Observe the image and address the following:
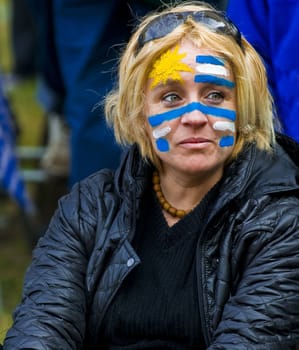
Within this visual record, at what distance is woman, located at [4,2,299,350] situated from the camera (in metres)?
2.79

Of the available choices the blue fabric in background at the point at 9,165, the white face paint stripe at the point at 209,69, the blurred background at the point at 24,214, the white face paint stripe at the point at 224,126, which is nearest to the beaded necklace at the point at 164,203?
the white face paint stripe at the point at 224,126

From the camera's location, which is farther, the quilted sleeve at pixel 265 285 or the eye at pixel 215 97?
the eye at pixel 215 97

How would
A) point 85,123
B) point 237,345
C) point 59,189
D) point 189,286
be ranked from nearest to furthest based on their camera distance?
1. point 237,345
2. point 189,286
3. point 85,123
4. point 59,189

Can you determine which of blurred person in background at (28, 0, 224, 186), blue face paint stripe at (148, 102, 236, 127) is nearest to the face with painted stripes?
blue face paint stripe at (148, 102, 236, 127)

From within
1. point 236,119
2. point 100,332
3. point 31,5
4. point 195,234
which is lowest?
point 100,332

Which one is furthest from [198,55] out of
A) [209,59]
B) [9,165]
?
[9,165]

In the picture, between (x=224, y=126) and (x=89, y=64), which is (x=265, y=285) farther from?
(x=89, y=64)

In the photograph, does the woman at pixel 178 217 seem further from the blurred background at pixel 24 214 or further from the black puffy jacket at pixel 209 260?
the blurred background at pixel 24 214

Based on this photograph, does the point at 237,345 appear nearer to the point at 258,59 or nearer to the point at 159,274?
the point at 159,274

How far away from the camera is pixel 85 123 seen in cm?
495

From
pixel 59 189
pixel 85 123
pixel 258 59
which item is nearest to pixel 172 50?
pixel 258 59

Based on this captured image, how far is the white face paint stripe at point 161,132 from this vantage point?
2.94 meters

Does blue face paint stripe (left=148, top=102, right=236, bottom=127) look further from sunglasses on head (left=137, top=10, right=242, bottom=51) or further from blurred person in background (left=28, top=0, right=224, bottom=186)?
blurred person in background (left=28, top=0, right=224, bottom=186)

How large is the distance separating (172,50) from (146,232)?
51 cm
